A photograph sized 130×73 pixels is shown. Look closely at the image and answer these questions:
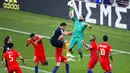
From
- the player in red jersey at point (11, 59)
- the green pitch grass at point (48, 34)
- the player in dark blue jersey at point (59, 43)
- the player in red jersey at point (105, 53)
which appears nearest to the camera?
the player in red jersey at point (11, 59)

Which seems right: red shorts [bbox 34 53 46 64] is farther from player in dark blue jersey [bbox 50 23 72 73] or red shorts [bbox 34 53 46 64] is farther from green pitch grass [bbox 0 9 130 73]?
green pitch grass [bbox 0 9 130 73]

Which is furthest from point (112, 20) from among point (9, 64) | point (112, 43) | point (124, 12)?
point (9, 64)

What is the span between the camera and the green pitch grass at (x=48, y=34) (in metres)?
28.7

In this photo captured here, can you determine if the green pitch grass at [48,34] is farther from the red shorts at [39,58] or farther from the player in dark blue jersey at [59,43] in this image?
the player in dark blue jersey at [59,43]

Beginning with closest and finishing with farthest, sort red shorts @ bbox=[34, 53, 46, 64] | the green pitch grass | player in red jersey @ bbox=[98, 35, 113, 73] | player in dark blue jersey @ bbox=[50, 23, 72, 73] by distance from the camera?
1. player in red jersey @ bbox=[98, 35, 113, 73]
2. player in dark blue jersey @ bbox=[50, 23, 72, 73]
3. red shorts @ bbox=[34, 53, 46, 64]
4. the green pitch grass

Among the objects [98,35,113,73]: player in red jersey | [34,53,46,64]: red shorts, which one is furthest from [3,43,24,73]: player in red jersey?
[98,35,113,73]: player in red jersey

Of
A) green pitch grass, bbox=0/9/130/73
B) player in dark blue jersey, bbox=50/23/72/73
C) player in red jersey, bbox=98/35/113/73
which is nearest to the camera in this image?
player in red jersey, bbox=98/35/113/73

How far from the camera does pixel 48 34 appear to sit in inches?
1442

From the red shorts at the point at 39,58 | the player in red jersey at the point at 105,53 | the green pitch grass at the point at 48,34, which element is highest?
the player in red jersey at the point at 105,53

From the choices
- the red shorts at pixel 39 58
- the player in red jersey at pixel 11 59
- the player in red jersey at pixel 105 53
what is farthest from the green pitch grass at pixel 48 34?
the player in red jersey at pixel 11 59

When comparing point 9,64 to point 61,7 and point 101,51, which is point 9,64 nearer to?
point 101,51

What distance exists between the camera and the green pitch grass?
2872 cm

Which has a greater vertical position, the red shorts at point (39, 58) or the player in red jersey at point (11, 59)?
the player in red jersey at point (11, 59)

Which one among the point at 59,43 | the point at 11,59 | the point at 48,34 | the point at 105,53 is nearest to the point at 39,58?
the point at 59,43
